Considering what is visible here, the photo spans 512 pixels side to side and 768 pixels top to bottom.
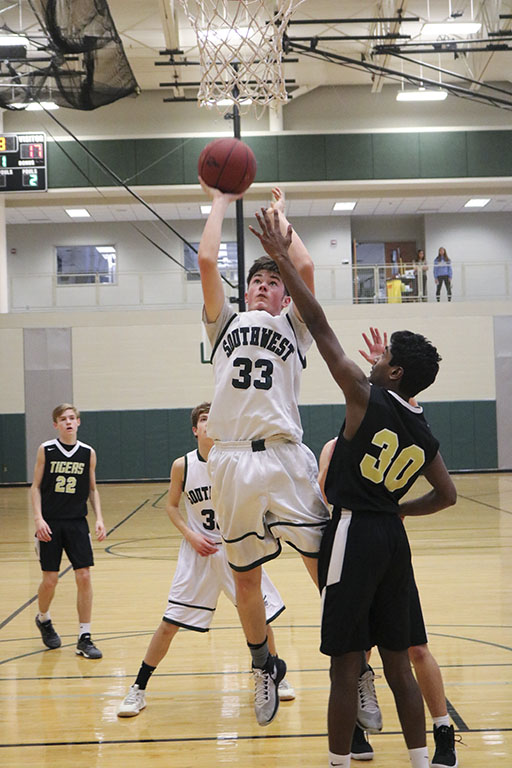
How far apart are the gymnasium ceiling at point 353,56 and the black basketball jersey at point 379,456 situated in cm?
1224

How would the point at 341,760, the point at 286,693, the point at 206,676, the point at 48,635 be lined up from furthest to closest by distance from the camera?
the point at 48,635
the point at 206,676
the point at 286,693
the point at 341,760

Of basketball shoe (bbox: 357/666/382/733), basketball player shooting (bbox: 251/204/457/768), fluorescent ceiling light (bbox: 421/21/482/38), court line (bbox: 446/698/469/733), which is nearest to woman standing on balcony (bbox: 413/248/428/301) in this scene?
fluorescent ceiling light (bbox: 421/21/482/38)

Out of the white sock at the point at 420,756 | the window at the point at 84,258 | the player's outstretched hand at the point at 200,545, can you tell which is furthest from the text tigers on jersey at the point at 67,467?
the window at the point at 84,258

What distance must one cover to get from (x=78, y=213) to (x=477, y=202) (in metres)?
10.3

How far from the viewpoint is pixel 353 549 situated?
312cm

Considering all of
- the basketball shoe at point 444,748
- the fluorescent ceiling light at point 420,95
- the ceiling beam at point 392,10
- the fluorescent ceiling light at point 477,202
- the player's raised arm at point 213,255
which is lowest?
the basketball shoe at point 444,748

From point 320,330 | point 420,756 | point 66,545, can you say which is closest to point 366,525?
point 320,330

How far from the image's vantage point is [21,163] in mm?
12289

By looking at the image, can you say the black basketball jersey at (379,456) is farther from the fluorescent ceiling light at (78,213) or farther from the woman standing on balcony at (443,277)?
the fluorescent ceiling light at (78,213)

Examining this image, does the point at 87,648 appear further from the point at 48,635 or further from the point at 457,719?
the point at 457,719

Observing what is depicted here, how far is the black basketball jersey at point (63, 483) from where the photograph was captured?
5.95 metres

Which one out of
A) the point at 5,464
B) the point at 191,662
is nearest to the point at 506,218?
the point at 5,464

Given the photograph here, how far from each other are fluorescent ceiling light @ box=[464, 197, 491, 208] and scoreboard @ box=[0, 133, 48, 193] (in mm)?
12624

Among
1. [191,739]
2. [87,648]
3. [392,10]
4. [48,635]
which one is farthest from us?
[392,10]
